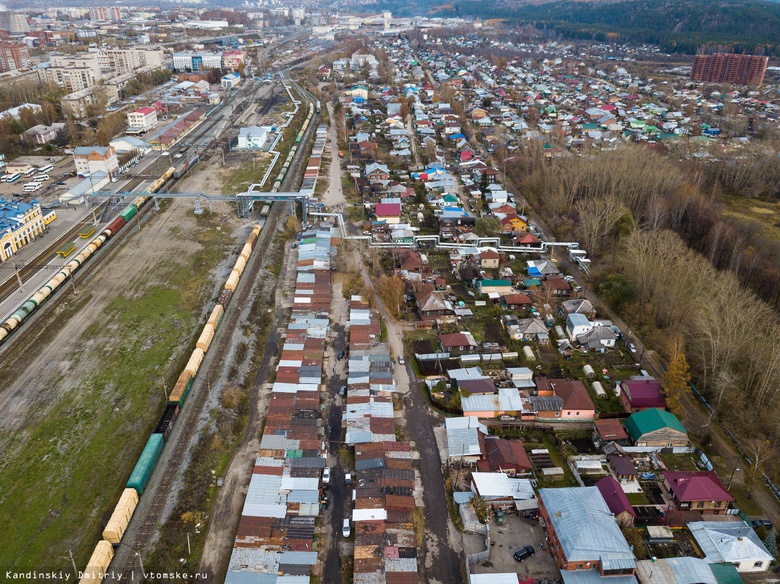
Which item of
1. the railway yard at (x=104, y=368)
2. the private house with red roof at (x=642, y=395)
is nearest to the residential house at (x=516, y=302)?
the private house with red roof at (x=642, y=395)

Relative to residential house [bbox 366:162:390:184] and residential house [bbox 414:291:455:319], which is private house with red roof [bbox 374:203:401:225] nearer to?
residential house [bbox 366:162:390:184]

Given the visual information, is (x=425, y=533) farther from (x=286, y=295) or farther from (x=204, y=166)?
(x=204, y=166)

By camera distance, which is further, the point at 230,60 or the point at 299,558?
the point at 230,60

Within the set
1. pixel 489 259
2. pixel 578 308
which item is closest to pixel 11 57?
pixel 489 259

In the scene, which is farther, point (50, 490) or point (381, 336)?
point (381, 336)

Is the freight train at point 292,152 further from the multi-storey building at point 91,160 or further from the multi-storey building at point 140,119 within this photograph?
the multi-storey building at point 140,119

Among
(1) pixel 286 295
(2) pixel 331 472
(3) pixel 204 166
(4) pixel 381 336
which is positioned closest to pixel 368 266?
(1) pixel 286 295

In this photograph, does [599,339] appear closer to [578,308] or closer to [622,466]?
[578,308]
